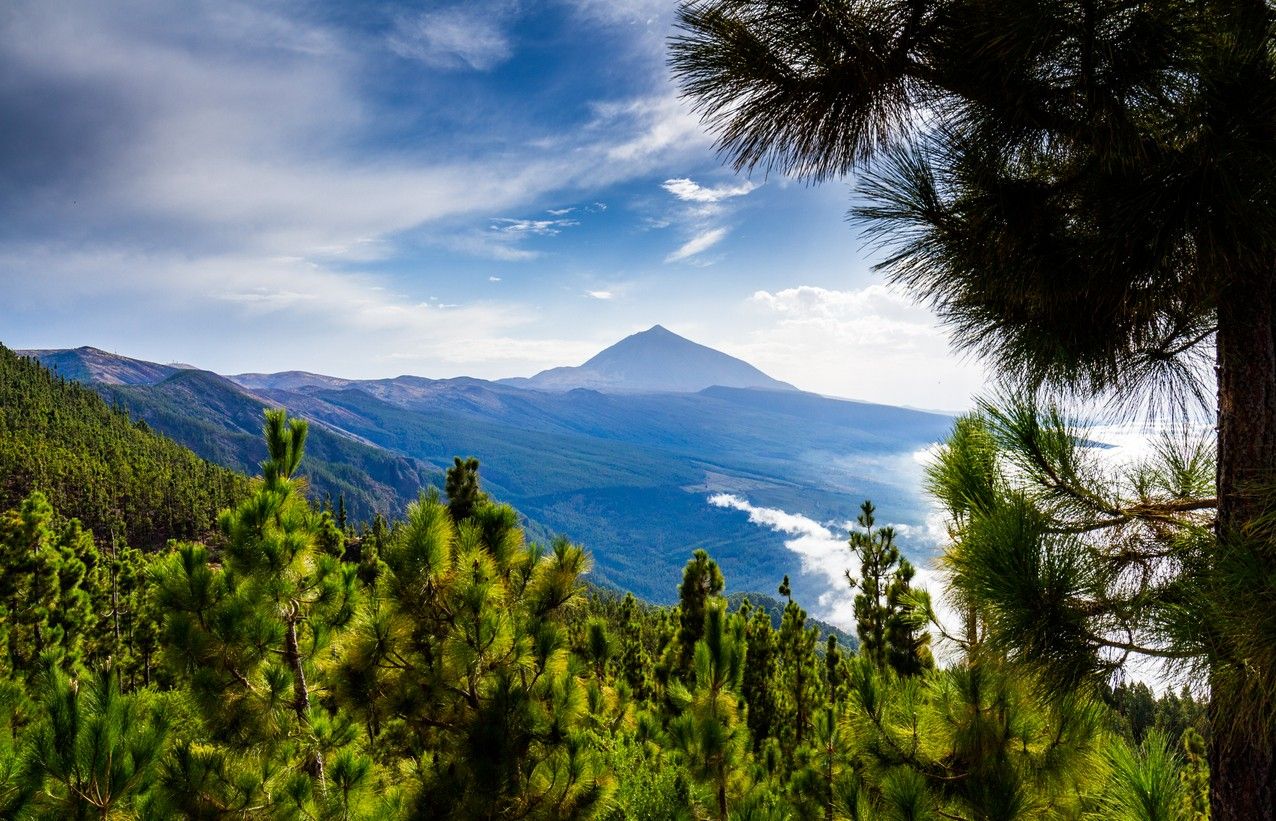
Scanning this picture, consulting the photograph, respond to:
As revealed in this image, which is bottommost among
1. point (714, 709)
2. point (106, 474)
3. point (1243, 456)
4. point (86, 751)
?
point (106, 474)

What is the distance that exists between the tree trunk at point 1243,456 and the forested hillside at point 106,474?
72.5 meters

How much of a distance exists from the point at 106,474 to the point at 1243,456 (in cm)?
10751

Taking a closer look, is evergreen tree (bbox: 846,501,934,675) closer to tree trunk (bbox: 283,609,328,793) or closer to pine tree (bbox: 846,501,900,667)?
pine tree (bbox: 846,501,900,667)

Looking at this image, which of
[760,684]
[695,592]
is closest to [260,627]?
[695,592]

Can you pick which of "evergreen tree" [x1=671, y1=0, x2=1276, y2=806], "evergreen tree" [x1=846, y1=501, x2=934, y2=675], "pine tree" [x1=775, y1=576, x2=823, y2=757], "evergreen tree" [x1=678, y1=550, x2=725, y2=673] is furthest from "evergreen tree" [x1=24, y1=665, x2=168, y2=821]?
"pine tree" [x1=775, y1=576, x2=823, y2=757]

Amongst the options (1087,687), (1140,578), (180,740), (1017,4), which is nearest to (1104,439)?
(1140,578)

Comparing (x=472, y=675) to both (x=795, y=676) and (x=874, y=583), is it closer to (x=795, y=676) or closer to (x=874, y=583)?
(x=874, y=583)

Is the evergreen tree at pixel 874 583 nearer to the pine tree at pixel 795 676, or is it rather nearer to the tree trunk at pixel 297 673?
the pine tree at pixel 795 676

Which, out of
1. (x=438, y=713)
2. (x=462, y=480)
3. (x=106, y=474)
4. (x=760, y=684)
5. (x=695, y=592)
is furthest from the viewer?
(x=106, y=474)

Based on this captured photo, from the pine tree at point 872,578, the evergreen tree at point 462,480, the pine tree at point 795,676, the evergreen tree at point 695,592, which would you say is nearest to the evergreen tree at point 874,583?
the pine tree at point 872,578

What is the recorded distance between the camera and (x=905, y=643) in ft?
31.1

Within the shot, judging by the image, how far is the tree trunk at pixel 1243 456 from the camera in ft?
6.04

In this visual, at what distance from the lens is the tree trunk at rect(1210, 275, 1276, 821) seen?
6.04ft

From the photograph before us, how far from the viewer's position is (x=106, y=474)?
77188mm
